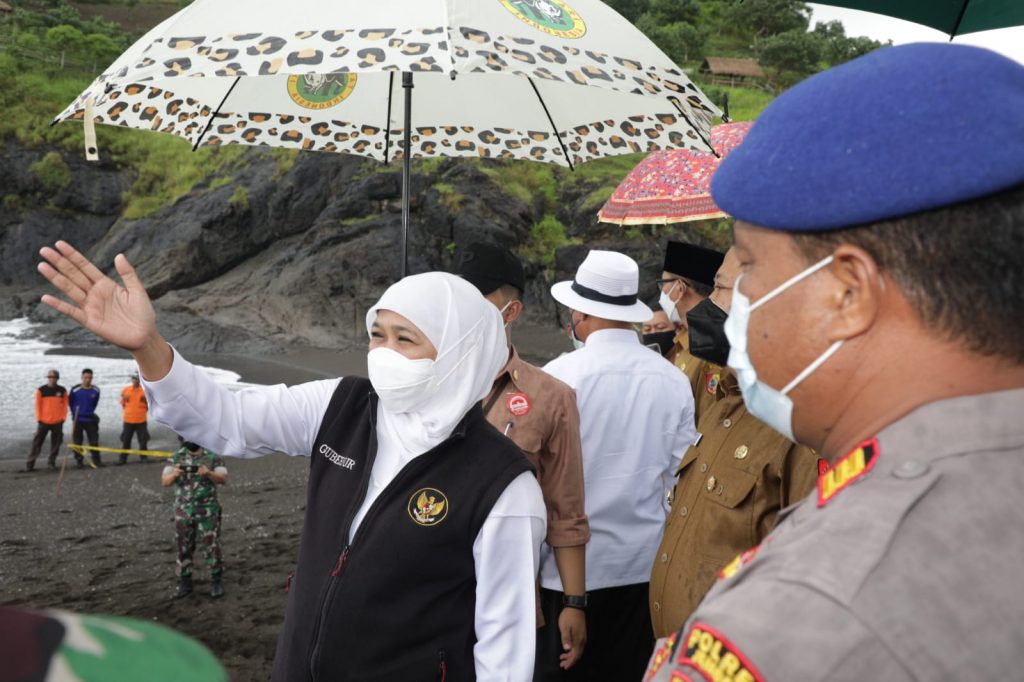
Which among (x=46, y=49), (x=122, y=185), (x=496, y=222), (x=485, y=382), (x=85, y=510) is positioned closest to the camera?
(x=485, y=382)

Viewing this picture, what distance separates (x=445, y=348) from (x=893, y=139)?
1.58m

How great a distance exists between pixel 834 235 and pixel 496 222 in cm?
2796

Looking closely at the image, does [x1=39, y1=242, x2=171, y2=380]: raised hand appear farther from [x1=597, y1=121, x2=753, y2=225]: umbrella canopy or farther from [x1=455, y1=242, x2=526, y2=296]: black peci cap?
[x1=597, y1=121, x2=753, y2=225]: umbrella canopy

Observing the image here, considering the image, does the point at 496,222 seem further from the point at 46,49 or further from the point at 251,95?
the point at 46,49

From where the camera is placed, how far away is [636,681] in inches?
129

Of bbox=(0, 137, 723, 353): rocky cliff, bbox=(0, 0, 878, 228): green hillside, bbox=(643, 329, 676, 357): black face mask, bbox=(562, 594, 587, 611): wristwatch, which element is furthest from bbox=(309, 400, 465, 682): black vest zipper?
bbox=(0, 0, 878, 228): green hillside

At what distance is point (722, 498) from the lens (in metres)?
2.39

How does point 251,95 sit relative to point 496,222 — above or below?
above

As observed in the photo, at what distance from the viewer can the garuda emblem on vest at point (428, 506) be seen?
2125mm

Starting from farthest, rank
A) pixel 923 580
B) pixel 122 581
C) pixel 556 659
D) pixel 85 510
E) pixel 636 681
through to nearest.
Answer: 1. pixel 85 510
2. pixel 122 581
3. pixel 636 681
4. pixel 556 659
5. pixel 923 580

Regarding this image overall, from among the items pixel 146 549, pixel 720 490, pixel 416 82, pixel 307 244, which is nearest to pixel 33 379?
pixel 307 244

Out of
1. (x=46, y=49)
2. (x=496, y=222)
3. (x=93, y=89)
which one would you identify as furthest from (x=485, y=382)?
(x=46, y=49)

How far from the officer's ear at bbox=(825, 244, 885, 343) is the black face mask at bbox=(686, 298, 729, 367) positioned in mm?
1282

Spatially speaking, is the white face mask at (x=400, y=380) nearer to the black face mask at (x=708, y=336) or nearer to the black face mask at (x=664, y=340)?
the black face mask at (x=708, y=336)
